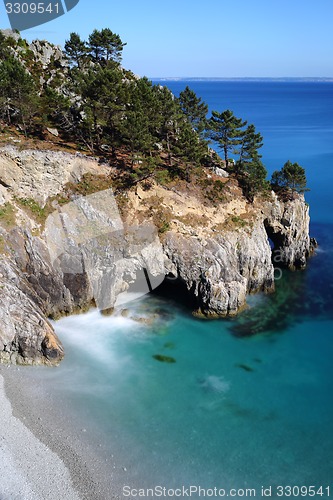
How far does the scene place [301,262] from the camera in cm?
6444

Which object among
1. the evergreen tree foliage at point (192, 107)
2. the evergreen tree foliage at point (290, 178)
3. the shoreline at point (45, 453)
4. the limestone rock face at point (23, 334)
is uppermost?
the evergreen tree foliage at point (192, 107)

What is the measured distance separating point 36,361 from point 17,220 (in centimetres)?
1872

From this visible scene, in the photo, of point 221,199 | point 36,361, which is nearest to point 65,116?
point 221,199

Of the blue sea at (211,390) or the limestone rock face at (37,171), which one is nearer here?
the blue sea at (211,390)

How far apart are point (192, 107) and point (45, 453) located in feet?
199

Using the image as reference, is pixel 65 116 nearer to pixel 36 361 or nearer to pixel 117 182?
pixel 117 182

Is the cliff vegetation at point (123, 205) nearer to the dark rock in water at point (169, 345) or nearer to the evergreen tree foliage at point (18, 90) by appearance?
the evergreen tree foliage at point (18, 90)

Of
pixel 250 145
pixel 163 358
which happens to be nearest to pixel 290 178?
pixel 250 145

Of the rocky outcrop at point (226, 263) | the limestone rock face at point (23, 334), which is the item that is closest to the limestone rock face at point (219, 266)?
the rocky outcrop at point (226, 263)

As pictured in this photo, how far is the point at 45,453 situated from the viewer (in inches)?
1195

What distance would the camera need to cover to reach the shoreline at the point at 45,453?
2791 cm

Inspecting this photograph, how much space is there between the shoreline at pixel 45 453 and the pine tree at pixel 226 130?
157ft

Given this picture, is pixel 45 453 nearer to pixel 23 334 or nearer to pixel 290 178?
pixel 23 334

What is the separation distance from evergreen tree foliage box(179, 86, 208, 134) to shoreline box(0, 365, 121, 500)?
52.2 meters
